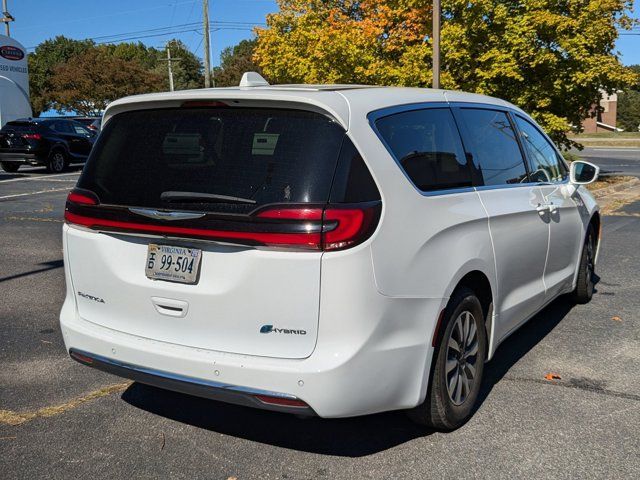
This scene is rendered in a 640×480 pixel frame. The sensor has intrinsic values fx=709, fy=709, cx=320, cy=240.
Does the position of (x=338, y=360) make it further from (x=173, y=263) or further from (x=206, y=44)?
(x=206, y=44)

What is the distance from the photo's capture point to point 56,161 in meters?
22.7

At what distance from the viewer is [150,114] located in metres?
3.50

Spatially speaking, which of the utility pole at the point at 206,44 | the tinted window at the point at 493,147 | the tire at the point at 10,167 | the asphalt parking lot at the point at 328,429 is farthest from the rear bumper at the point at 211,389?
the utility pole at the point at 206,44

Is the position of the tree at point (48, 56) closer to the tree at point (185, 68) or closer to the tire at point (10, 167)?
the tree at point (185, 68)

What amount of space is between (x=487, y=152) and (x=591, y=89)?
14518 millimetres

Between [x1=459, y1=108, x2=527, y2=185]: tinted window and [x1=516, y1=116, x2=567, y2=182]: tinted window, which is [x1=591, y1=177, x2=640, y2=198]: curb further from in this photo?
[x1=459, y1=108, x2=527, y2=185]: tinted window

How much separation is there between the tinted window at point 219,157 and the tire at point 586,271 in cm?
367

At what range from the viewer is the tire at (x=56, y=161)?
74.0 ft

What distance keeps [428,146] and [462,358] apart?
3.72ft

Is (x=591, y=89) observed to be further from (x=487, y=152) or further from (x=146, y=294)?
(x=146, y=294)

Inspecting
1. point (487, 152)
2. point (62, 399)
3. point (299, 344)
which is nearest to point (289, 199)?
point (299, 344)

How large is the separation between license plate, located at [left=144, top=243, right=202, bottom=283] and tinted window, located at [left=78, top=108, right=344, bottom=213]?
200 mm

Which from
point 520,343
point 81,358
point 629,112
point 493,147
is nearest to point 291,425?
point 81,358

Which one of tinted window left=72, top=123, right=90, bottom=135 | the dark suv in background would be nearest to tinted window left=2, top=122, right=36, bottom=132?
the dark suv in background
